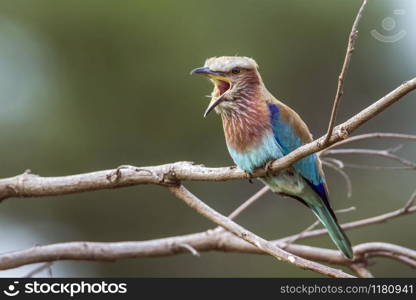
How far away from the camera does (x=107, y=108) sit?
852 cm

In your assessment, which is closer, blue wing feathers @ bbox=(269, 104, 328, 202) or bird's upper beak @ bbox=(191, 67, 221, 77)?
bird's upper beak @ bbox=(191, 67, 221, 77)

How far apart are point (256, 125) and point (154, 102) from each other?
4755 millimetres

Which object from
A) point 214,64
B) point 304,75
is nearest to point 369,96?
point 304,75

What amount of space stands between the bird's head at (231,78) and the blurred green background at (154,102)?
4.20 m

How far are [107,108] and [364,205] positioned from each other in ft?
9.92

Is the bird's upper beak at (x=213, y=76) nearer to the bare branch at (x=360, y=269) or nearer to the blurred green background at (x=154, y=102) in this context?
the bare branch at (x=360, y=269)

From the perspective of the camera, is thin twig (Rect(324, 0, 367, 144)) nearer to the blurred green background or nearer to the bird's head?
the bird's head

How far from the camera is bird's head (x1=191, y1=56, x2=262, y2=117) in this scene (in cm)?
362

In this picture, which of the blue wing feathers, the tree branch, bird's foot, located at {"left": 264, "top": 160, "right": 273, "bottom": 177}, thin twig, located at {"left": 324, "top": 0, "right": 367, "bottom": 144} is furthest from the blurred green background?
thin twig, located at {"left": 324, "top": 0, "right": 367, "bottom": 144}

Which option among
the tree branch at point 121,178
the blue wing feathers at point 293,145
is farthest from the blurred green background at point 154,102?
the tree branch at point 121,178

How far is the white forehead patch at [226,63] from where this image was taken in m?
3.62

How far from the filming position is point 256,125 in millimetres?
3662

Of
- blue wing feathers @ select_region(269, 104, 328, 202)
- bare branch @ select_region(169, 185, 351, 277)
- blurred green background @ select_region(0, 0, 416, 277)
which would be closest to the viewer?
bare branch @ select_region(169, 185, 351, 277)

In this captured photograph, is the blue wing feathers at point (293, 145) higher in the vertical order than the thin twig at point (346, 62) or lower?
higher
